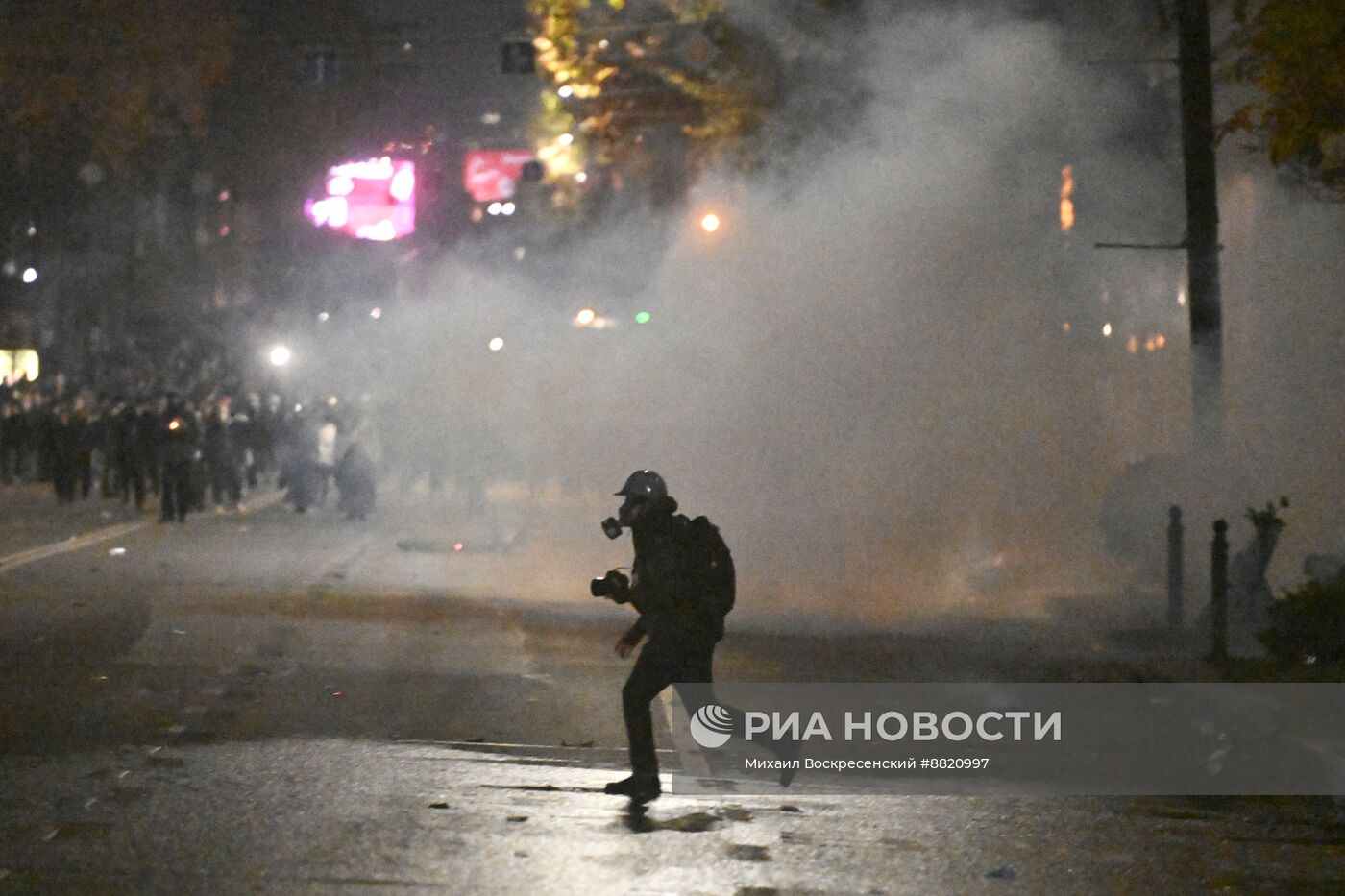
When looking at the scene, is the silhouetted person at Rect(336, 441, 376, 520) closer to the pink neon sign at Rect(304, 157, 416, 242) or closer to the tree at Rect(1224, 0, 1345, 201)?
the pink neon sign at Rect(304, 157, 416, 242)

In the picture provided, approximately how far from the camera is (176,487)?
72.7 feet

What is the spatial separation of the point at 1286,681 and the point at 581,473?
2035 cm

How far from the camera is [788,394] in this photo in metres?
26.5

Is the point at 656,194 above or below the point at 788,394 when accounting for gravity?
above

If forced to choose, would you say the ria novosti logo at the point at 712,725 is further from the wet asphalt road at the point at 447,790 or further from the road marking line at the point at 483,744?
the road marking line at the point at 483,744

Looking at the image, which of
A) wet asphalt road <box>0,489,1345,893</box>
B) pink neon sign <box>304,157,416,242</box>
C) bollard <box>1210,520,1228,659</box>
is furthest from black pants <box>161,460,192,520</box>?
bollard <box>1210,520,1228,659</box>

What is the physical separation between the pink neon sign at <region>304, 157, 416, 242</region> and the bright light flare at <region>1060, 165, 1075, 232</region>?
1422cm

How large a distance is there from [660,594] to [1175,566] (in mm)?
6512

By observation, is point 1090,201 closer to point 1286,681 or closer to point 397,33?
point 397,33

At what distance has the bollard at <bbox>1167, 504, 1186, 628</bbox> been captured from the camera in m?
12.2

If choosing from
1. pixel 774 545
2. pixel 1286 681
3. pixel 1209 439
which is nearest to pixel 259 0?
pixel 774 545

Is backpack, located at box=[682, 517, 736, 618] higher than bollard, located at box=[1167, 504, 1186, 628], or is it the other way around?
backpack, located at box=[682, 517, 736, 618]

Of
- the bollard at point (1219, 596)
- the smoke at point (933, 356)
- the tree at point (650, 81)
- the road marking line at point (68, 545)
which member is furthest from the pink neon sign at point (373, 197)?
the bollard at point (1219, 596)

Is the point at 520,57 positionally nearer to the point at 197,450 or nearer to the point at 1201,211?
the point at 197,450
